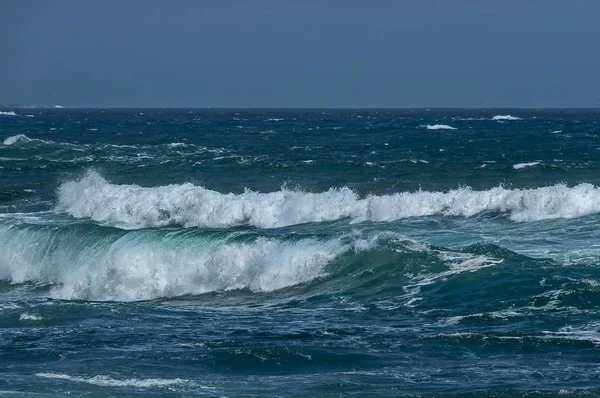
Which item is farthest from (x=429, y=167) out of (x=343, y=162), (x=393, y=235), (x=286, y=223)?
(x=393, y=235)

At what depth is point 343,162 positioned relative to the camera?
169 feet

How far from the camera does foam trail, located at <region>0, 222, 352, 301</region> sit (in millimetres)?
24062

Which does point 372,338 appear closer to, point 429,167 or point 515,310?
point 515,310

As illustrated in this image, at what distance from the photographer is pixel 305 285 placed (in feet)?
75.9

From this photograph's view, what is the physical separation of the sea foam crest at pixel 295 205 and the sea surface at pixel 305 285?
0.26 ft

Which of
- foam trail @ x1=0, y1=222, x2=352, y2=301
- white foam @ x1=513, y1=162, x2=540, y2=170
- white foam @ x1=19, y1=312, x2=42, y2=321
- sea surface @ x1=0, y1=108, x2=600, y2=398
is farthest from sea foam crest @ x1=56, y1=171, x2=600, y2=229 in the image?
white foam @ x1=19, y1=312, x2=42, y2=321

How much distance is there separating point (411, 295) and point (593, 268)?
13.4 feet

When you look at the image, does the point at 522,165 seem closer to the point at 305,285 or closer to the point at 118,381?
the point at 305,285

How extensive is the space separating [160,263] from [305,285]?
4.28 meters

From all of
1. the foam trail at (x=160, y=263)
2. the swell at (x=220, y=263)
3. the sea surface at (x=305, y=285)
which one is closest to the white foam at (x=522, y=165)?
the sea surface at (x=305, y=285)

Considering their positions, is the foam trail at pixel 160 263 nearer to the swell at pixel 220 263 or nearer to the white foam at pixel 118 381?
the swell at pixel 220 263

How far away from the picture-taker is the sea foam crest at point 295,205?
32094 mm

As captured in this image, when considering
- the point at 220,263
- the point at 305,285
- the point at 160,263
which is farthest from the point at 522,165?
the point at 305,285

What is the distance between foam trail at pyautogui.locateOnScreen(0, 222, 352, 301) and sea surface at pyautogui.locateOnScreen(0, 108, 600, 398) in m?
0.05
